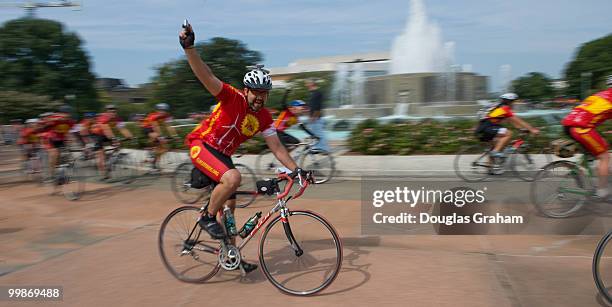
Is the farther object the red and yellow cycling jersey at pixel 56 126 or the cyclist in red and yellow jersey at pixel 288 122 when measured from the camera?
the red and yellow cycling jersey at pixel 56 126

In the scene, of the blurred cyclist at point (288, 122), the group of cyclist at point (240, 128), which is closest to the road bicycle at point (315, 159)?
the blurred cyclist at point (288, 122)

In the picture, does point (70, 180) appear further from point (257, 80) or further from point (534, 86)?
point (534, 86)

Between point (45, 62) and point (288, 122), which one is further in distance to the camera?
point (45, 62)

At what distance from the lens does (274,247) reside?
492 cm

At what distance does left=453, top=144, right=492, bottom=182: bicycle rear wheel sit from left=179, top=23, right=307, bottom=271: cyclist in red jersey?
5765 mm

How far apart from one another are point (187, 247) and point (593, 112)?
515 cm

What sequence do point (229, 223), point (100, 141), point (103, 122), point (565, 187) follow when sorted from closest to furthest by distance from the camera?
1. point (229, 223)
2. point (565, 187)
3. point (100, 141)
4. point (103, 122)

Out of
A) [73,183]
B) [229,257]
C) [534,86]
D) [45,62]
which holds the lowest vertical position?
[534,86]

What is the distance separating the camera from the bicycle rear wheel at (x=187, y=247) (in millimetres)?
4773

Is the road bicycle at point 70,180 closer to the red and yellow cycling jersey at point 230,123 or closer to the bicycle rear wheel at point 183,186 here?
the bicycle rear wheel at point 183,186

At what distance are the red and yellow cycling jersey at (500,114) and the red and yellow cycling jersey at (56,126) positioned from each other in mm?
8786

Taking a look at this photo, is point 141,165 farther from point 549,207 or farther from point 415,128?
point 549,207

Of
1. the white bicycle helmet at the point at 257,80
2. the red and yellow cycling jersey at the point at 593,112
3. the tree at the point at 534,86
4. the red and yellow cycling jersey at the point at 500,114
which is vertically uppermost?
the white bicycle helmet at the point at 257,80

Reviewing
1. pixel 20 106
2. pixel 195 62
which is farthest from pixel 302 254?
pixel 20 106
